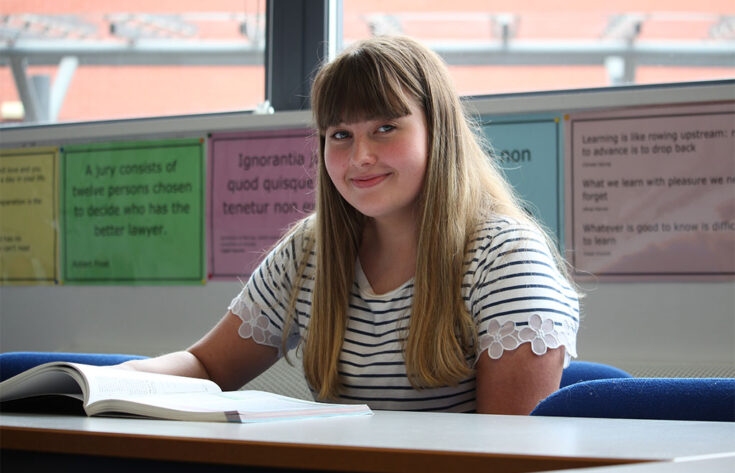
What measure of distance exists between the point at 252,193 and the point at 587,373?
1.13 m

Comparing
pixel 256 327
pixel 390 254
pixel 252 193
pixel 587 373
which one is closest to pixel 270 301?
pixel 256 327

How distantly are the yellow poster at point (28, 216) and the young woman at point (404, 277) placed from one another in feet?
3.72

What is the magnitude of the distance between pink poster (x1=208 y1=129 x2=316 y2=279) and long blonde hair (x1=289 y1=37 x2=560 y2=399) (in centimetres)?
67

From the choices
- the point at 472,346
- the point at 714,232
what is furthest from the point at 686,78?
the point at 472,346

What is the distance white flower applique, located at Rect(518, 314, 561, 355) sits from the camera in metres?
1.26

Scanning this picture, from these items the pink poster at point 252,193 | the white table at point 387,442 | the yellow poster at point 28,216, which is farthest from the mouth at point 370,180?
the yellow poster at point 28,216

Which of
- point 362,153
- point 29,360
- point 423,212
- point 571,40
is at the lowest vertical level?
point 29,360

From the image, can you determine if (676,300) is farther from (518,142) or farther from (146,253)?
(146,253)

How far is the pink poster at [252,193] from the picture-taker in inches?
87.0

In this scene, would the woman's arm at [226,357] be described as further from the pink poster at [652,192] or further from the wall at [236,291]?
the pink poster at [652,192]

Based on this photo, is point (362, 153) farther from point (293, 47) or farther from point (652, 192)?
point (293, 47)

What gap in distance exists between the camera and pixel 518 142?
1.99m

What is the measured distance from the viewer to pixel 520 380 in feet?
4.13

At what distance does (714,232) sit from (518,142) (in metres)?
0.49
